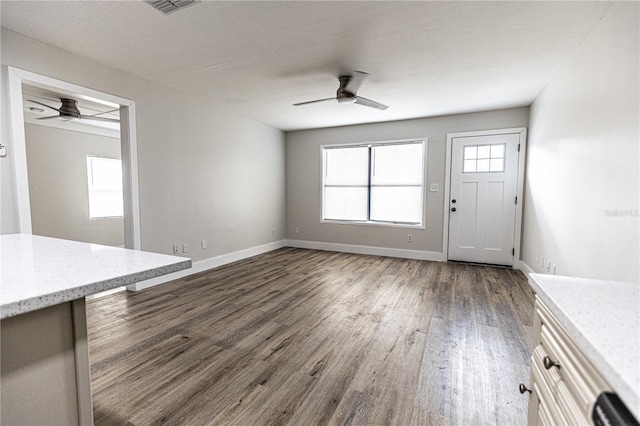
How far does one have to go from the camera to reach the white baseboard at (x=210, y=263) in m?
3.56

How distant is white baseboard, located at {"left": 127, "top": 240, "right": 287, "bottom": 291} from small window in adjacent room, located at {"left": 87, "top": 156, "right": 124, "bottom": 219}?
9.63 ft

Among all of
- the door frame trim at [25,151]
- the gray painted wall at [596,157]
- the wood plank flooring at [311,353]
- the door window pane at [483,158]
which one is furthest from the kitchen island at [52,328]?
the door window pane at [483,158]

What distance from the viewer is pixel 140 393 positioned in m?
1.70

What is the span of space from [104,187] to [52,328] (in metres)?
6.26

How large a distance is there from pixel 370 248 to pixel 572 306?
16.0 ft

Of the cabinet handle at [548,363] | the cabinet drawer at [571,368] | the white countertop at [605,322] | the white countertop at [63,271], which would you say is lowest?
the cabinet handle at [548,363]

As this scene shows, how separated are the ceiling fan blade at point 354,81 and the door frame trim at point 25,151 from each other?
2.50 meters

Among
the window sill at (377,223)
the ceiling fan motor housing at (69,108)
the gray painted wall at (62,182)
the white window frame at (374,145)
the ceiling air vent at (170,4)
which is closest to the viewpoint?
the ceiling air vent at (170,4)

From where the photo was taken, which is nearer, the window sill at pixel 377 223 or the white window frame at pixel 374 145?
the white window frame at pixel 374 145

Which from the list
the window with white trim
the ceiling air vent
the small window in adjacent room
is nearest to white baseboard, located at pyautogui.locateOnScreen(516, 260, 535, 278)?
the window with white trim

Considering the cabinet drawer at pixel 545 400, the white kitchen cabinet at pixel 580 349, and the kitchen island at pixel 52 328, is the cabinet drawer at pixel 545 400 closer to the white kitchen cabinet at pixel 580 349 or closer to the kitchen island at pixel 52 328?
the white kitchen cabinet at pixel 580 349

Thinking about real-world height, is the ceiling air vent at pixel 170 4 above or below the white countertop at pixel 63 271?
above

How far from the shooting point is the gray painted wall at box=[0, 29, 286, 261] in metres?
2.61

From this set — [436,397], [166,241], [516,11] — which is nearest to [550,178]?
[516,11]
